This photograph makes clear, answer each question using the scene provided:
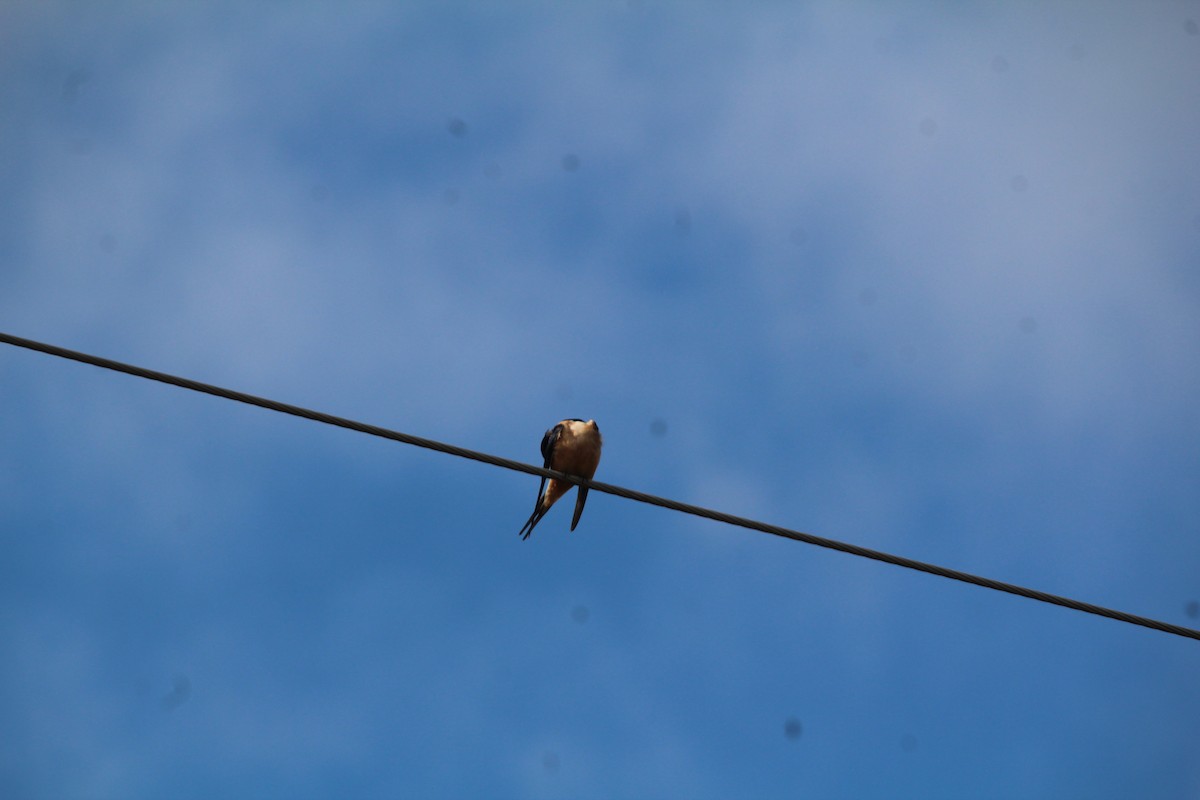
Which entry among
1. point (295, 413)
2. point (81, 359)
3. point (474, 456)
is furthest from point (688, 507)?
point (81, 359)

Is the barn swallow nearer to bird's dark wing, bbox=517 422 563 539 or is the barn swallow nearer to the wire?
bird's dark wing, bbox=517 422 563 539

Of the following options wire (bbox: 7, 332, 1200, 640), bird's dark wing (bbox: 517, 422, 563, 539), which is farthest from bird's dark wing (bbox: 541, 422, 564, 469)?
wire (bbox: 7, 332, 1200, 640)

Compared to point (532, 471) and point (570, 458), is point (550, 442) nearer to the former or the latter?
point (570, 458)

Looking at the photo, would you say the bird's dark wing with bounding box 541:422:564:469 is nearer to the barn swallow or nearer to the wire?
the barn swallow

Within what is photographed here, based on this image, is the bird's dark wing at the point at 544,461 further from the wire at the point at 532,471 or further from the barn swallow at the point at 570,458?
the wire at the point at 532,471

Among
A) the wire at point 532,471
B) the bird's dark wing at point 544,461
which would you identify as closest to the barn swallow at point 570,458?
the bird's dark wing at point 544,461

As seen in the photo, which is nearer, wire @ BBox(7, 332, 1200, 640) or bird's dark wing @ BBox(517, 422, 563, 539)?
wire @ BBox(7, 332, 1200, 640)

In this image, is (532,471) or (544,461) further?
(544,461)

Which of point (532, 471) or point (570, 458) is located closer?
point (532, 471)

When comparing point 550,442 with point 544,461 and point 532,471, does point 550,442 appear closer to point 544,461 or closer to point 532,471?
point 544,461

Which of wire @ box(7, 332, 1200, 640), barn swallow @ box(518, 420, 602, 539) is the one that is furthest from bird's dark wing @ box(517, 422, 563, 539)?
wire @ box(7, 332, 1200, 640)

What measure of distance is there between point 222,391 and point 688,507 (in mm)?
2034

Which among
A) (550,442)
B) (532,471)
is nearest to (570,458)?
(550,442)

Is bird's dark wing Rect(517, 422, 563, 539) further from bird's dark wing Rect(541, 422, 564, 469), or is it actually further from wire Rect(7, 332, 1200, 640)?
wire Rect(7, 332, 1200, 640)
